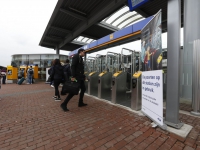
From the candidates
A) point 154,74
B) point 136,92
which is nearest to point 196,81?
point 136,92

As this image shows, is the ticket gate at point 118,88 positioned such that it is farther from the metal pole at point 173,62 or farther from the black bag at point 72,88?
the metal pole at point 173,62

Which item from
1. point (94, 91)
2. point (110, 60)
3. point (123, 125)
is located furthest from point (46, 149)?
point (110, 60)

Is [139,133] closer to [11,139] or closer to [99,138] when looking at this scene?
[99,138]

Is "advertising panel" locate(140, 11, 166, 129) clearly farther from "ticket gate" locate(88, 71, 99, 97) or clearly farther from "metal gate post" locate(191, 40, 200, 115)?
"ticket gate" locate(88, 71, 99, 97)

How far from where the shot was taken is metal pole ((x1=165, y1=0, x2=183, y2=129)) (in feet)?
8.06

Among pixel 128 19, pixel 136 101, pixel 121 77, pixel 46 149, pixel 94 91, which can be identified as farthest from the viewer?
pixel 128 19

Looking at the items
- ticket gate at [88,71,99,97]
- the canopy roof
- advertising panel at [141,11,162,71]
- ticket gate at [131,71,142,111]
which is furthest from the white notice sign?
the canopy roof

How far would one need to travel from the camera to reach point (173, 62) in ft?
8.32

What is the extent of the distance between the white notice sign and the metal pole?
0.36 m

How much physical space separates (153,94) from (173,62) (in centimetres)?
80

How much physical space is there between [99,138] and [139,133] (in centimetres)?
82

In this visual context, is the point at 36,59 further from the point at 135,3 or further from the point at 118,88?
the point at 135,3

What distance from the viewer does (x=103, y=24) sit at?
9500 millimetres

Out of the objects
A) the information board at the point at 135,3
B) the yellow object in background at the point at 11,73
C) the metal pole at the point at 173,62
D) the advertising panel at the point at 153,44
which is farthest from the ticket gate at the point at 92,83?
the yellow object in background at the point at 11,73
